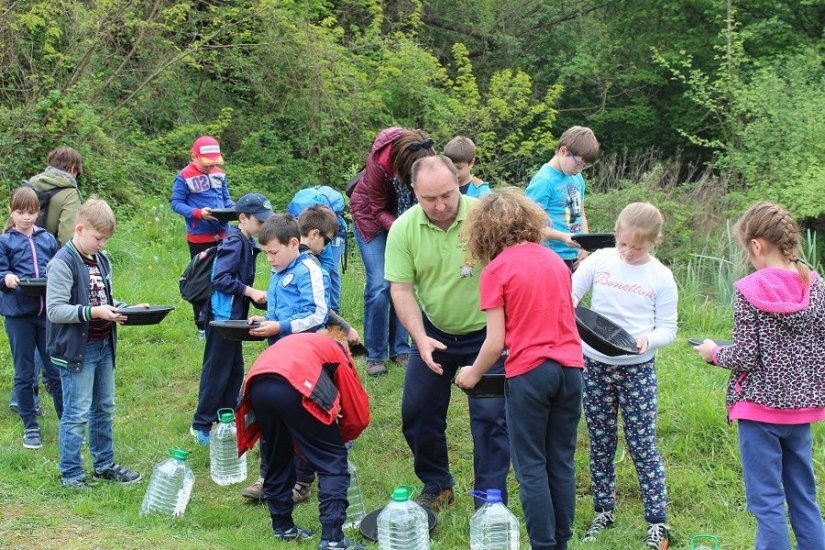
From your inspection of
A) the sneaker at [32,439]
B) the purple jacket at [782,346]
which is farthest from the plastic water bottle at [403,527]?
the sneaker at [32,439]

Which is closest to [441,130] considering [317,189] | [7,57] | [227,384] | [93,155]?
[93,155]

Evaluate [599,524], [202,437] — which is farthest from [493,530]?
[202,437]

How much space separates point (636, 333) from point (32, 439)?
422 centimetres

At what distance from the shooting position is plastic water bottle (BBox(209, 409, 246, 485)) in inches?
222

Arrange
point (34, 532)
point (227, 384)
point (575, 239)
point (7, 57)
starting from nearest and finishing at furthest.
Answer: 1. point (34, 532)
2. point (575, 239)
3. point (227, 384)
4. point (7, 57)

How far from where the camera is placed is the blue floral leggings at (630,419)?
4562 mm

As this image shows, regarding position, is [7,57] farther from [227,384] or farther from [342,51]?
[227,384]

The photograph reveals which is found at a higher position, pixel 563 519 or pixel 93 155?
pixel 93 155

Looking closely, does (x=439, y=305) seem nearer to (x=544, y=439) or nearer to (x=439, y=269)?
(x=439, y=269)

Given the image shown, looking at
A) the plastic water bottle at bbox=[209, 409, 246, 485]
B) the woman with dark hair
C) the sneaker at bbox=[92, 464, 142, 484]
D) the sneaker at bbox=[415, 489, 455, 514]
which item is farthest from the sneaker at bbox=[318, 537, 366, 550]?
the woman with dark hair

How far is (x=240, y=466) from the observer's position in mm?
5680

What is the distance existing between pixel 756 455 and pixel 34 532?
3.63 m

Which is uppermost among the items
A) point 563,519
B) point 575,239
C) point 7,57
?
point 7,57

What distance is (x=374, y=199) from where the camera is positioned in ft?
21.9
